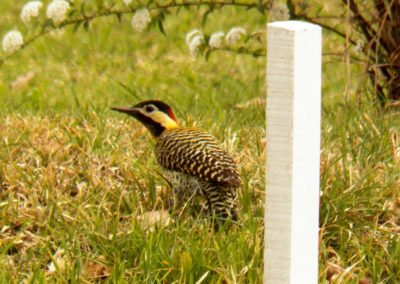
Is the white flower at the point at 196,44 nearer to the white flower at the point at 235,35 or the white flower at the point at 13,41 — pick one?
the white flower at the point at 235,35

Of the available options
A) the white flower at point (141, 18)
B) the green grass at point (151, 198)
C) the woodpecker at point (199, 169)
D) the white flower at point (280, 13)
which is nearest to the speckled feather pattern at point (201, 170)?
the woodpecker at point (199, 169)

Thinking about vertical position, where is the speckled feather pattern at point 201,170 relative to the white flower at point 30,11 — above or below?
below

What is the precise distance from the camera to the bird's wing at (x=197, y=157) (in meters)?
5.24

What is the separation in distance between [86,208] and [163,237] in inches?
23.9

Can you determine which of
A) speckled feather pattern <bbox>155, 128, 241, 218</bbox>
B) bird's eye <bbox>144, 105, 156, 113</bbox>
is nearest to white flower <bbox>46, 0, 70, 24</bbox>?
bird's eye <bbox>144, 105, 156, 113</bbox>

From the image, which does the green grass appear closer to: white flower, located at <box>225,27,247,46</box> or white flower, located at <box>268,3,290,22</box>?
white flower, located at <box>225,27,247,46</box>

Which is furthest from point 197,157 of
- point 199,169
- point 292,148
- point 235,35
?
point 235,35

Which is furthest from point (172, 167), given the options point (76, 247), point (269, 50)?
point (269, 50)

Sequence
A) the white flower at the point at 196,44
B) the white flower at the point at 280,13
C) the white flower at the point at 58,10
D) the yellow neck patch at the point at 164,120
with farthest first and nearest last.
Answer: the white flower at the point at 196,44 < the white flower at the point at 58,10 < the white flower at the point at 280,13 < the yellow neck patch at the point at 164,120

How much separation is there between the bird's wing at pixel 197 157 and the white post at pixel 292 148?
1.35 meters

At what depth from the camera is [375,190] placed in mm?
5473

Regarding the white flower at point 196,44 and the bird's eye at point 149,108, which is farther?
the white flower at point 196,44

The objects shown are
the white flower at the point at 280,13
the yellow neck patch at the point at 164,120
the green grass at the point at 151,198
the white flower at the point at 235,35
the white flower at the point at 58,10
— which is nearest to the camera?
the green grass at the point at 151,198

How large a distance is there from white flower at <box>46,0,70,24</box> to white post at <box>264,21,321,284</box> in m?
3.48
